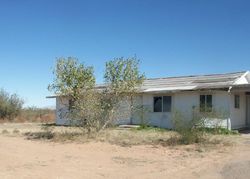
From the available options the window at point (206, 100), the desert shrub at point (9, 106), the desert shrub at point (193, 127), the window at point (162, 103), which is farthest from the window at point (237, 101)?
the desert shrub at point (9, 106)

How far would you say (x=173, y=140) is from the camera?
19.1 meters

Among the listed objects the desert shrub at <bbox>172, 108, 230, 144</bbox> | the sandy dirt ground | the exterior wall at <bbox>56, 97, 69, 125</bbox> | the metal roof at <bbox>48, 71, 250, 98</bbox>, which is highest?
the metal roof at <bbox>48, 71, 250, 98</bbox>

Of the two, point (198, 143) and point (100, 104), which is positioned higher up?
point (100, 104)

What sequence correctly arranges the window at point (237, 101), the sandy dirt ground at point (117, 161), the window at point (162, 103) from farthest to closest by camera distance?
the window at point (162, 103)
the window at point (237, 101)
the sandy dirt ground at point (117, 161)

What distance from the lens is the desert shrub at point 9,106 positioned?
4322cm

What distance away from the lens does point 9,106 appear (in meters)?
43.4

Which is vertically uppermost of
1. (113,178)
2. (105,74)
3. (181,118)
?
(105,74)

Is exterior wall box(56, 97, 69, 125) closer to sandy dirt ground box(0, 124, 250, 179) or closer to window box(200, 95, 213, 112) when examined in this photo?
sandy dirt ground box(0, 124, 250, 179)

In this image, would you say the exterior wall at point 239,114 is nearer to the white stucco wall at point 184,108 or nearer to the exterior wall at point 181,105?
the white stucco wall at point 184,108

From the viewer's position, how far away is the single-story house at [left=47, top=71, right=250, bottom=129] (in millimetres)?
25781

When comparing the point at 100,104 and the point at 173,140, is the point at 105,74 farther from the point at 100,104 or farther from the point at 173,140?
the point at 173,140

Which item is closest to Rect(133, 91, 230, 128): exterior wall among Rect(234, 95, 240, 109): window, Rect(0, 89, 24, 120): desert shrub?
Rect(234, 95, 240, 109): window

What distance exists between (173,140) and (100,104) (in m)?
4.58

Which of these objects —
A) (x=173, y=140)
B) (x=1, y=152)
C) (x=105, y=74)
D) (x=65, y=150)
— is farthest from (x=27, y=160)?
(x=105, y=74)
